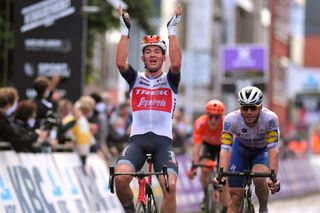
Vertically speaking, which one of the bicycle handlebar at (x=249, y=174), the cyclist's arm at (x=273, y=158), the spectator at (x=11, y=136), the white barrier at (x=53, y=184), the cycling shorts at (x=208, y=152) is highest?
the spectator at (x=11, y=136)

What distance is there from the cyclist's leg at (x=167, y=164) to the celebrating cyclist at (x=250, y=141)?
1074 mm

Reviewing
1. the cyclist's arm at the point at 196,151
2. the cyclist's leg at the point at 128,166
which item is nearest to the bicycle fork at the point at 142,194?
the cyclist's leg at the point at 128,166

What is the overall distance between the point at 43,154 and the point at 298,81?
83407 mm

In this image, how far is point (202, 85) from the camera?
213ft

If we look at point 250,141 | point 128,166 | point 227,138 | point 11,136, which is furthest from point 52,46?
point 128,166

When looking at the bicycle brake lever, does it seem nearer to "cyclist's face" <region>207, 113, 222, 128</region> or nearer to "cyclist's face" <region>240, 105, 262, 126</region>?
"cyclist's face" <region>240, 105, 262, 126</region>

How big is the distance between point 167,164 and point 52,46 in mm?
9886

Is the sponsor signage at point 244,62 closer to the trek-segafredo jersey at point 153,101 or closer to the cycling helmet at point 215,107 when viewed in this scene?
the cycling helmet at point 215,107

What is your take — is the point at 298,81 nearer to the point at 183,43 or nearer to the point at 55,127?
the point at 183,43

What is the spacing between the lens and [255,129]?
12.6 metres

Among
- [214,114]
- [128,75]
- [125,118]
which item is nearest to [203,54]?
[125,118]

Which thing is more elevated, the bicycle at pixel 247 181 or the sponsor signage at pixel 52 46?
the sponsor signage at pixel 52 46

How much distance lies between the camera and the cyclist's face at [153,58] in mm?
11523

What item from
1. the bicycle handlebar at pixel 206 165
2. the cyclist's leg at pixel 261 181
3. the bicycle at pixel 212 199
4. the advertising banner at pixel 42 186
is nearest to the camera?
the cyclist's leg at pixel 261 181
